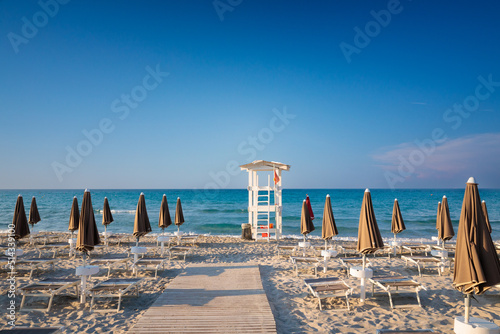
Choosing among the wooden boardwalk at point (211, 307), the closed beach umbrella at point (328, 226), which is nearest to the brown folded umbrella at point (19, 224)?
the wooden boardwalk at point (211, 307)

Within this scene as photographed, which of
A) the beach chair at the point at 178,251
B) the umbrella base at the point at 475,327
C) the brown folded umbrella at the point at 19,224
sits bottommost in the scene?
the beach chair at the point at 178,251

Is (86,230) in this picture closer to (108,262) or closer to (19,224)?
(108,262)

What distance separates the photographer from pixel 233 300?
6000mm

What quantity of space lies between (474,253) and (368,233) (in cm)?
232

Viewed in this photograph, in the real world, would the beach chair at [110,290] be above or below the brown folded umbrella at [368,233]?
below

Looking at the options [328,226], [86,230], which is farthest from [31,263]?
[328,226]

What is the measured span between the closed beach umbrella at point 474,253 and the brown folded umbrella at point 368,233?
2.07m

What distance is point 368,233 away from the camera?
20.1ft

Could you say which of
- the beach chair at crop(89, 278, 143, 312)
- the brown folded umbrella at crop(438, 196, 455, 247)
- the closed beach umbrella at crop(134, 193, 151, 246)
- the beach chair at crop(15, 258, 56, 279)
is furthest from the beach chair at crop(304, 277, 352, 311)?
the beach chair at crop(15, 258, 56, 279)

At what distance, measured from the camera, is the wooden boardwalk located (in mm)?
4785

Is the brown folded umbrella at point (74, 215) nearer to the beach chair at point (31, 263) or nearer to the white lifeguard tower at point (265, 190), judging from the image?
the beach chair at point (31, 263)

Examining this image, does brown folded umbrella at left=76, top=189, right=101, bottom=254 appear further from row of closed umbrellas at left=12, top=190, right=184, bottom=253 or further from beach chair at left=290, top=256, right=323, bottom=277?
beach chair at left=290, top=256, right=323, bottom=277

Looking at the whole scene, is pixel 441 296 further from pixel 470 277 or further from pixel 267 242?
pixel 267 242

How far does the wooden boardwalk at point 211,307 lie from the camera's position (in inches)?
188
